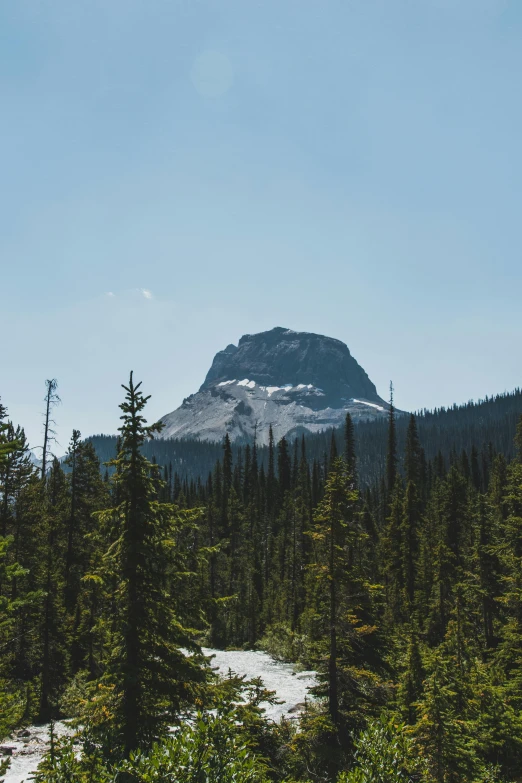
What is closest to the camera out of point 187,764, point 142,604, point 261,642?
point 187,764

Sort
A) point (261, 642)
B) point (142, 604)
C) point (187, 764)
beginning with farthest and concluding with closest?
1. point (261, 642)
2. point (142, 604)
3. point (187, 764)

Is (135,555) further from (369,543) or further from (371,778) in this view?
(369,543)

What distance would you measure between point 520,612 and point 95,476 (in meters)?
29.9

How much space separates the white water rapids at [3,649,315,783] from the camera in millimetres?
18109

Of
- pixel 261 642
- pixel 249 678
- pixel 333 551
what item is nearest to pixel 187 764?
pixel 333 551

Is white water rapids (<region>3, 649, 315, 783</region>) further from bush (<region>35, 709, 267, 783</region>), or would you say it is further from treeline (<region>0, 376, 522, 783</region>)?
bush (<region>35, 709, 267, 783</region>)

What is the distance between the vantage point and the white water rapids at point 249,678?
18109 mm

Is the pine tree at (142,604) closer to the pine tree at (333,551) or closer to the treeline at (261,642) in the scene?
the treeline at (261,642)

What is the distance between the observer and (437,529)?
43.2 metres

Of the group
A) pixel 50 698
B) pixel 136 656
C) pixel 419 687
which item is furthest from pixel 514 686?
pixel 50 698

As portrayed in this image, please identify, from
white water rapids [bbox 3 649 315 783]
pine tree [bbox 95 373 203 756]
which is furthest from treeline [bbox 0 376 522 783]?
white water rapids [bbox 3 649 315 783]

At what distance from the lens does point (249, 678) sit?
29.4 metres

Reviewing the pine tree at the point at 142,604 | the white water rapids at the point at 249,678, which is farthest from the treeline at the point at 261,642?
the white water rapids at the point at 249,678

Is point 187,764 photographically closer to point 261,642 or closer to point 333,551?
point 333,551
